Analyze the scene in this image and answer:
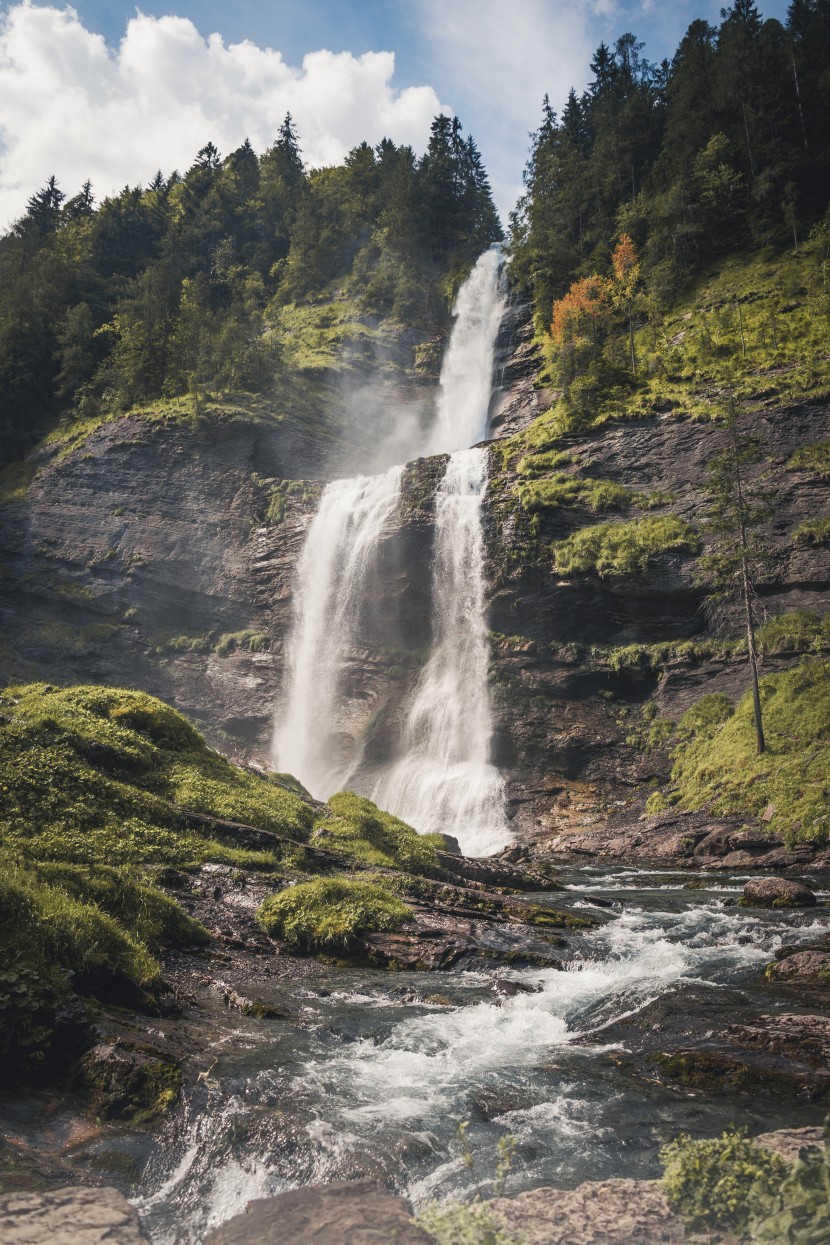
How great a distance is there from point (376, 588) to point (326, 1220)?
36.5 m

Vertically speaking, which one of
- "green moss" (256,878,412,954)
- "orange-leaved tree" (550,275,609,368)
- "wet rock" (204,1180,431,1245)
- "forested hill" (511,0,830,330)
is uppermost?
"forested hill" (511,0,830,330)

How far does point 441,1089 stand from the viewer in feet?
20.9

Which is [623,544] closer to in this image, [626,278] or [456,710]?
[456,710]

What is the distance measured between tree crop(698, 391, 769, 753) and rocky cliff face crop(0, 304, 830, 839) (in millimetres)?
1038

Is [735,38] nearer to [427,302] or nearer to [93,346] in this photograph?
[427,302]

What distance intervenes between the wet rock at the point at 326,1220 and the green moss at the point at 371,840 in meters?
9.98

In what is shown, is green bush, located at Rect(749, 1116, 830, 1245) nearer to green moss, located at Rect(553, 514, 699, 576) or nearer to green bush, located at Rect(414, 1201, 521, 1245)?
green bush, located at Rect(414, 1201, 521, 1245)

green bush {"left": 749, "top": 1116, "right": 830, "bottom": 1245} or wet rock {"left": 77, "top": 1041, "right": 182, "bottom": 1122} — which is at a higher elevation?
green bush {"left": 749, "top": 1116, "right": 830, "bottom": 1245}

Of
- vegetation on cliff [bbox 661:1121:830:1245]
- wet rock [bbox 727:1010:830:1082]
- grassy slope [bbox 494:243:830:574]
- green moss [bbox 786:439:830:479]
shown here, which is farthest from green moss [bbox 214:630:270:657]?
vegetation on cliff [bbox 661:1121:830:1245]

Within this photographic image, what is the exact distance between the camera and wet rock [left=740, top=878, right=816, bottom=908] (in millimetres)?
14453

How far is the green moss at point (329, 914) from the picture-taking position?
34.1 feet

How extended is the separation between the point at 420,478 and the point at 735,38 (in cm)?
4560

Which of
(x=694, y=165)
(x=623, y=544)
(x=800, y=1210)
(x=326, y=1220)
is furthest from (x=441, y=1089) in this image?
(x=694, y=165)

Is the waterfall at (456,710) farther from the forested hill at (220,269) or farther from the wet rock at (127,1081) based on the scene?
the wet rock at (127,1081)
